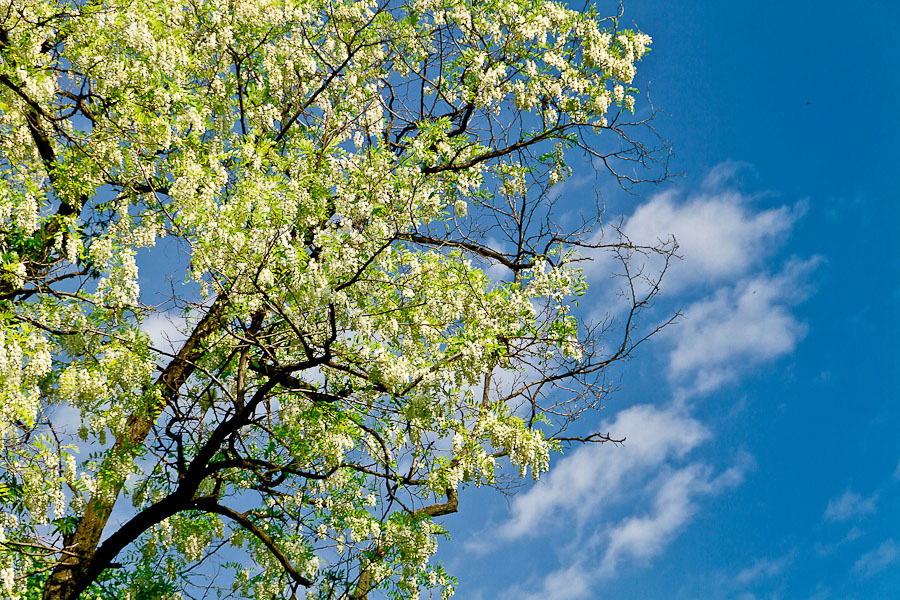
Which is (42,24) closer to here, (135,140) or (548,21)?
(135,140)

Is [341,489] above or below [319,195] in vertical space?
below

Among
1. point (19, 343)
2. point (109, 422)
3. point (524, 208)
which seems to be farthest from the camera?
point (524, 208)

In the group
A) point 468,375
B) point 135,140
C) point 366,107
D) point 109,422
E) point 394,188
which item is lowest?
point 468,375

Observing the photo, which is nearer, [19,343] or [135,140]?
[19,343]

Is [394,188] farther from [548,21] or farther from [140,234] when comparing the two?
[548,21]

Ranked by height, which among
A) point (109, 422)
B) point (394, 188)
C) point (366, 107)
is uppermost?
point (366, 107)

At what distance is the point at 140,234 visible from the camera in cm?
898

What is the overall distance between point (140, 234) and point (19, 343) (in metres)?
1.69

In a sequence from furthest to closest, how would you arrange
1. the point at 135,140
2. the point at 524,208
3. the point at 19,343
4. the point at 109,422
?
the point at 524,208, the point at 135,140, the point at 109,422, the point at 19,343

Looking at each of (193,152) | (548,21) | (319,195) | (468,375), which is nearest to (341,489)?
(468,375)

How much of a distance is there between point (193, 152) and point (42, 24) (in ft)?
→ 6.73

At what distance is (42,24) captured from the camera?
8805mm

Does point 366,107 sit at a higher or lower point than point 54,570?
higher

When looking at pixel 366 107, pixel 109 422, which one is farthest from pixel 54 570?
pixel 366 107
